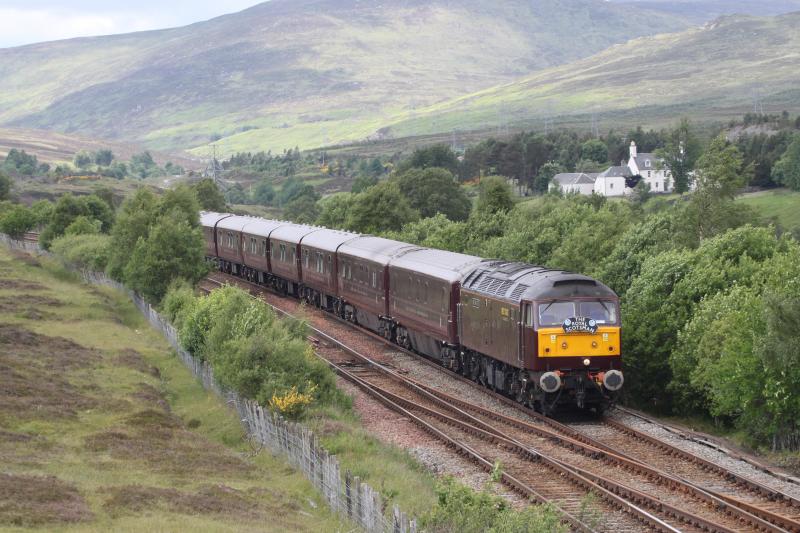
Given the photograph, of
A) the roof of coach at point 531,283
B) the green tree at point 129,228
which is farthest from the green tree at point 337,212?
the roof of coach at point 531,283

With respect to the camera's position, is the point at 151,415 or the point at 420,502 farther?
the point at 151,415

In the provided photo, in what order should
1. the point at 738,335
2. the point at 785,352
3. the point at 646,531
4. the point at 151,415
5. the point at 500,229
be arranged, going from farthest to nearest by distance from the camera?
the point at 500,229 → the point at 151,415 → the point at 738,335 → the point at 785,352 → the point at 646,531

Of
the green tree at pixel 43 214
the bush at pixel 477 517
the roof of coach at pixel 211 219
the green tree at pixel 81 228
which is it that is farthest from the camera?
the green tree at pixel 43 214

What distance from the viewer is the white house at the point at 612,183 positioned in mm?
179375

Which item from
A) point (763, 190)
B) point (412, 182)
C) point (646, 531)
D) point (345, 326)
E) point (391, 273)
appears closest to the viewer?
point (646, 531)

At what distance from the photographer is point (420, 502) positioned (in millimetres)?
21438

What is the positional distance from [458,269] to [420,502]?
1872cm

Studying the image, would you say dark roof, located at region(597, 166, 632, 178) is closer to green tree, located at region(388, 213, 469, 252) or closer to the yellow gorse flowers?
green tree, located at region(388, 213, 469, 252)

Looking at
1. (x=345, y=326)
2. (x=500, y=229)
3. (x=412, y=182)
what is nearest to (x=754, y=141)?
(x=412, y=182)

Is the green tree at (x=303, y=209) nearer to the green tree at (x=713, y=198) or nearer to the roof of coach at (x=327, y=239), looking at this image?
the green tree at (x=713, y=198)

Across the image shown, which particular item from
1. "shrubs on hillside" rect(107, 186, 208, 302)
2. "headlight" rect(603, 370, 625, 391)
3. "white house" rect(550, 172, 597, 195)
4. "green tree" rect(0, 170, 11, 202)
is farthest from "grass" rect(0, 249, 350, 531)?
"white house" rect(550, 172, 597, 195)

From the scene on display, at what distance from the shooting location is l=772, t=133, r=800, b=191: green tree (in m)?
136

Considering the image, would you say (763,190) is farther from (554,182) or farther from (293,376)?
(293,376)

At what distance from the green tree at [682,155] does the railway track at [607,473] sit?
130226 millimetres
